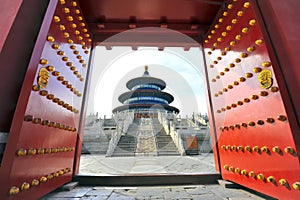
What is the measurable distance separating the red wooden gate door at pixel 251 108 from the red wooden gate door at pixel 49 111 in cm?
181

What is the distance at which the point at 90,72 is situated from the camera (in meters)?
2.51

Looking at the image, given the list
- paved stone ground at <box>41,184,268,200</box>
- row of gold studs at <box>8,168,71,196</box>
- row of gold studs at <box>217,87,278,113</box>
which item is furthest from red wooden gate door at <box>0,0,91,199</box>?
row of gold studs at <box>217,87,278,113</box>

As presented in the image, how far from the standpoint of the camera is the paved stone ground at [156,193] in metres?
1.56

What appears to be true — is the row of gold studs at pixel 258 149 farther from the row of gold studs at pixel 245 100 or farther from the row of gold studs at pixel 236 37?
the row of gold studs at pixel 236 37

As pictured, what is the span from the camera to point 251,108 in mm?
1501

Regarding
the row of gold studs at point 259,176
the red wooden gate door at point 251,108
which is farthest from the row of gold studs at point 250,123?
the row of gold studs at point 259,176

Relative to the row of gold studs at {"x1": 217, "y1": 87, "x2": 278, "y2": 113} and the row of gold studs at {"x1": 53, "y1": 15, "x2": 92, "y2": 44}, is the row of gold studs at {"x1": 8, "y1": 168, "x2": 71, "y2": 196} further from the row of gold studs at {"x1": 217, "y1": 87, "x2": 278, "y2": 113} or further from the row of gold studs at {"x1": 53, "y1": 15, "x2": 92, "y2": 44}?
the row of gold studs at {"x1": 217, "y1": 87, "x2": 278, "y2": 113}

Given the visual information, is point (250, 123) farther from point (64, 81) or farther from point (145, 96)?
point (145, 96)

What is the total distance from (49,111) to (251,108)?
195 centimetres

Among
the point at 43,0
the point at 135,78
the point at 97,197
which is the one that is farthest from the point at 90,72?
the point at 135,78

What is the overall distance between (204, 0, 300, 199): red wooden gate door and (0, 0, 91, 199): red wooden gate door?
5.94ft

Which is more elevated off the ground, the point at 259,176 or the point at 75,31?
the point at 75,31

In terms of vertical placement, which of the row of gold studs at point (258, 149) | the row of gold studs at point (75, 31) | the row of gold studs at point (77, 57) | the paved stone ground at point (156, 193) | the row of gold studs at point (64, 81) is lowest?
the paved stone ground at point (156, 193)

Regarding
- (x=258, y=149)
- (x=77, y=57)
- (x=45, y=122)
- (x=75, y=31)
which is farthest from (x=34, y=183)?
(x=258, y=149)
